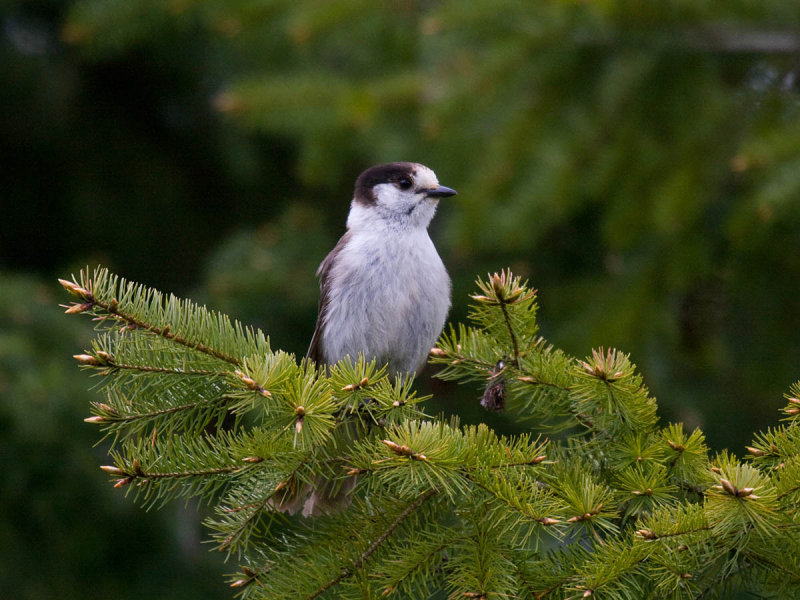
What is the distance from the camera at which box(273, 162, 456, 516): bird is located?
3.42 meters

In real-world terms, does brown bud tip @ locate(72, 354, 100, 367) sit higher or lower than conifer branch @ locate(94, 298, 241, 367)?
lower

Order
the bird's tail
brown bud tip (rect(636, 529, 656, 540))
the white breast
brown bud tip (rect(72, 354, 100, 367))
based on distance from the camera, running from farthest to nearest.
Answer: the white breast
the bird's tail
brown bud tip (rect(72, 354, 100, 367))
brown bud tip (rect(636, 529, 656, 540))

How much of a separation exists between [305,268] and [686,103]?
254cm

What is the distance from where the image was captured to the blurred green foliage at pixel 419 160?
403cm

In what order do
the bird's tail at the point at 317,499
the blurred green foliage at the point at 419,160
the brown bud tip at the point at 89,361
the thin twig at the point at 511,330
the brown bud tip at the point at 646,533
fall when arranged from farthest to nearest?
the blurred green foliage at the point at 419,160 → the bird's tail at the point at 317,499 → the thin twig at the point at 511,330 → the brown bud tip at the point at 89,361 → the brown bud tip at the point at 646,533

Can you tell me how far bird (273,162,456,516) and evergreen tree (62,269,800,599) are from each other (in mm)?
1203

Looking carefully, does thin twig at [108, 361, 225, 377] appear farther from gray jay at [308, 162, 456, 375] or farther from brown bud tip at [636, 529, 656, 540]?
gray jay at [308, 162, 456, 375]

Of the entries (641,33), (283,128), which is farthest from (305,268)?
(641,33)

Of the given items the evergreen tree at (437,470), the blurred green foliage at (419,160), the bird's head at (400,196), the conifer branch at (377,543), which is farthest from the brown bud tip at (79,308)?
the blurred green foliage at (419,160)

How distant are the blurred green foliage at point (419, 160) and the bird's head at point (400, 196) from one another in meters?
0.41

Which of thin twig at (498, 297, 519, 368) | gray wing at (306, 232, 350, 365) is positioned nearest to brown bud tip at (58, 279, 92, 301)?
thin twig at (498, 297, 519, 368)

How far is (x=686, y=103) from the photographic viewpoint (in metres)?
4.10

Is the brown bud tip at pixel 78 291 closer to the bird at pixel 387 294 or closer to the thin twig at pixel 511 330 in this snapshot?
the thin twig at pixel 511 330

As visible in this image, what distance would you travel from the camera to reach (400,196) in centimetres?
381
